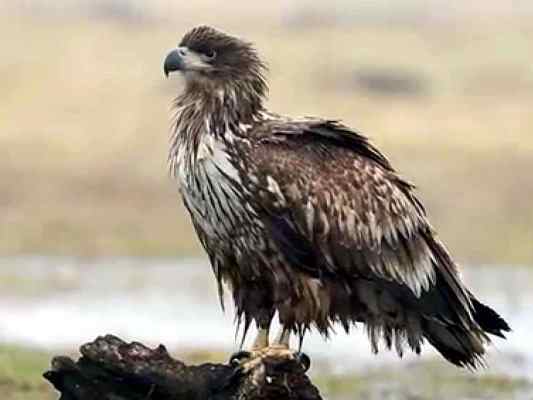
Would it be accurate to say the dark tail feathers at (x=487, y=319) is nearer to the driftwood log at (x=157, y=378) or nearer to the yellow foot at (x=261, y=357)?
the yellow foot at (x=261, y=357)

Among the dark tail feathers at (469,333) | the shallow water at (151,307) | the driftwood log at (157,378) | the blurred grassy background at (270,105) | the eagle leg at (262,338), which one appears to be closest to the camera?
the driftwood log at (157,378)

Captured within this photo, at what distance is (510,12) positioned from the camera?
5994cm

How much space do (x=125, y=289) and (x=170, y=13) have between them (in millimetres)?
34033

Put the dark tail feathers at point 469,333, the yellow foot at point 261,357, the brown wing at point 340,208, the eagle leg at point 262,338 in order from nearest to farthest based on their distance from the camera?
the yellow foot at point 261,357 → the brown wing at point 340,208 → the eagle leg at point 262,338 → the dark tail feathers at point 469,333

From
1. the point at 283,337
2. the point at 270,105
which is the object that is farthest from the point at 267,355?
the point at 270,105

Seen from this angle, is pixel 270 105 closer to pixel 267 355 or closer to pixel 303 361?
pixel 303 361

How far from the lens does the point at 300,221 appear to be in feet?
32.6

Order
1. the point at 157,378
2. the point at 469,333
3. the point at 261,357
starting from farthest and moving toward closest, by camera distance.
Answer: the point at 469,333
the point at 261,357
the point at 157,378

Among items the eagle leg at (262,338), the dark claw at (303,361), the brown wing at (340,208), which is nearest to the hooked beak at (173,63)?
the brown wing at (340,208)

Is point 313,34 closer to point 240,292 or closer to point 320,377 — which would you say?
point 320,377

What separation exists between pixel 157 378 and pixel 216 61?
2.01 meters

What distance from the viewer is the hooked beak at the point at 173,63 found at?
10.0 meters

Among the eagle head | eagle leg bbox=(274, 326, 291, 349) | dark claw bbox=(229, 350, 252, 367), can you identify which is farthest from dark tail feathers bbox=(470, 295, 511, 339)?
the eagle head

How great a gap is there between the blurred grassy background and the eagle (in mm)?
17446
